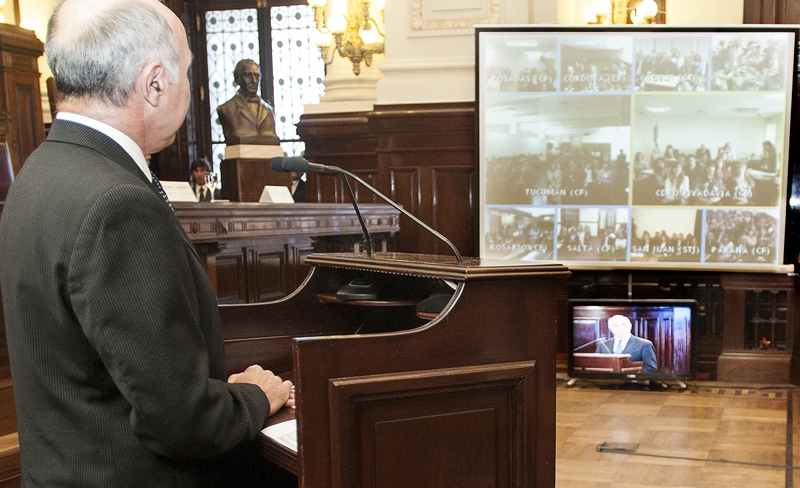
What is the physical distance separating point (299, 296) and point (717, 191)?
4092 millimetres

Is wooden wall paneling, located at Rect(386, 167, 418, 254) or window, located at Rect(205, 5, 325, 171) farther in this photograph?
window, located at Rect(205, 5, 325, 171)

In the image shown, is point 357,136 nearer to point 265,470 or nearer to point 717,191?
point 717,191

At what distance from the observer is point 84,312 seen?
1210 millimetres

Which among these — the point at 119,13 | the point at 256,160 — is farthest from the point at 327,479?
the point at 256,160

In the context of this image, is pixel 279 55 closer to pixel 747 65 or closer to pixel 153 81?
pixel 747 65

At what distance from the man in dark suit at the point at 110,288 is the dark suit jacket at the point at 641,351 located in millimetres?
4428

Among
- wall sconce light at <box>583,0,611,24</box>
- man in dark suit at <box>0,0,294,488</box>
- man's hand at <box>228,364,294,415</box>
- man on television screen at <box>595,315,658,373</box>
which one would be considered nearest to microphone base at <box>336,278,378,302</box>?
man's hand at <box>228,364,294,415</box>

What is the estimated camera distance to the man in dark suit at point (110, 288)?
121 cm

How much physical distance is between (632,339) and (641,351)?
0.35 feet

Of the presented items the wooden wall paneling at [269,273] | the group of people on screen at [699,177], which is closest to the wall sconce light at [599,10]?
the group of people on screen at [699,177]

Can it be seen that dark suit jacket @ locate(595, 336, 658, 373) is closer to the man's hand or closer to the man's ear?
the man's hand

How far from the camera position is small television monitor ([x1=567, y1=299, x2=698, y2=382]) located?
5348 mm

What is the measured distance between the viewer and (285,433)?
1.52 m

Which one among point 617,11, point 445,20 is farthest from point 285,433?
point 617,11
